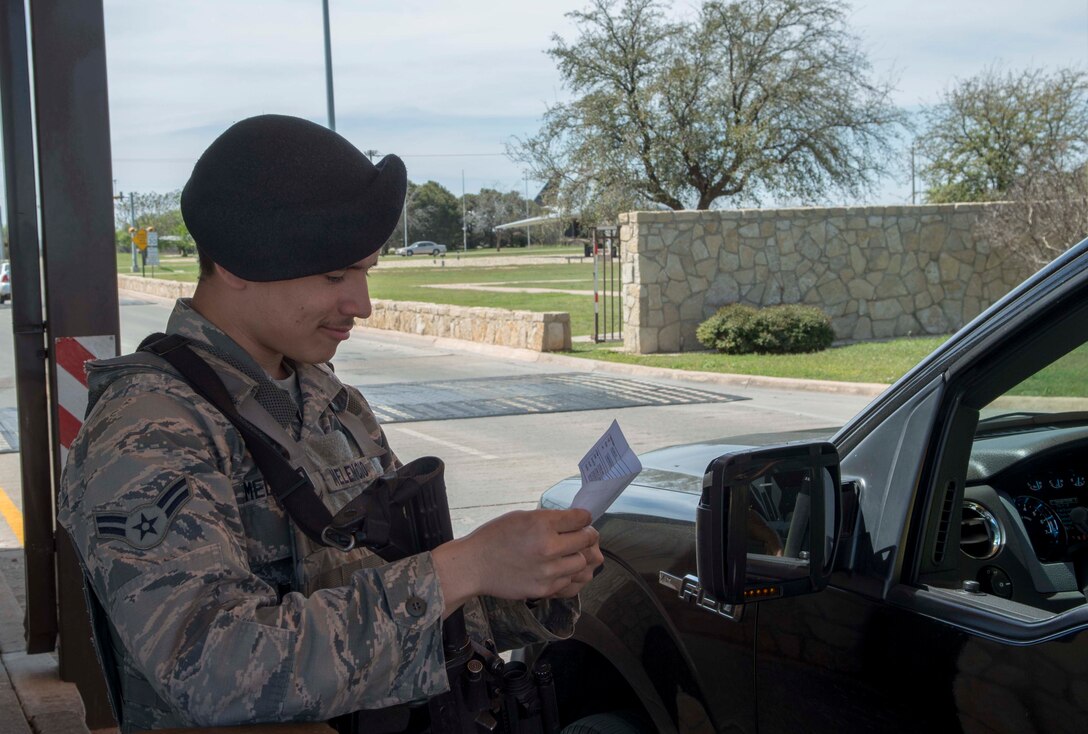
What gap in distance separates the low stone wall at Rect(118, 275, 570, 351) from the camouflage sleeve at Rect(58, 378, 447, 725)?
17.3m

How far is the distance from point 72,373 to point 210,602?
320cm

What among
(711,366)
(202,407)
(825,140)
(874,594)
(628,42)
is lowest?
(711,366)

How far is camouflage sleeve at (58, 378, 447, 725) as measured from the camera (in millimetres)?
1428

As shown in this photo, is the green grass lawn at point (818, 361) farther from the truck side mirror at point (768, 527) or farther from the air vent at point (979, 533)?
the truck side mirror at point (768, 527)

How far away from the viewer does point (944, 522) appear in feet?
6.53

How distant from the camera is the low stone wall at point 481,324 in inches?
748

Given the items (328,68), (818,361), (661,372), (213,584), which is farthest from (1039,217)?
(213,584)

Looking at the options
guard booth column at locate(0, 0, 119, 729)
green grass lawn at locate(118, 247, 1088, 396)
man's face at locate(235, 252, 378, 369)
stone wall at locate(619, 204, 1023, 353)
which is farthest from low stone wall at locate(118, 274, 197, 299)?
man's face at locate(235, 252, 378, 369)

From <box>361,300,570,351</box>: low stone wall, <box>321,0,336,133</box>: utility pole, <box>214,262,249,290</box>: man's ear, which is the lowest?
<box>361,300,570,351</box>: low stone wall

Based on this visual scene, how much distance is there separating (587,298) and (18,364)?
26.6 meters

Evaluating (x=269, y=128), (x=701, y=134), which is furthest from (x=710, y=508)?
(x=701, y=134)

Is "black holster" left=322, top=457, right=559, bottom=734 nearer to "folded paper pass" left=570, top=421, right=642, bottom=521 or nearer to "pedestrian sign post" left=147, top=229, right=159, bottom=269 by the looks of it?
"folded paper pass" left=570, top=421, right=642, bottom=521

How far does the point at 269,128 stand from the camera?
1.74 metres

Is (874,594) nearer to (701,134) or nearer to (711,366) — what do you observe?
(711,366)
